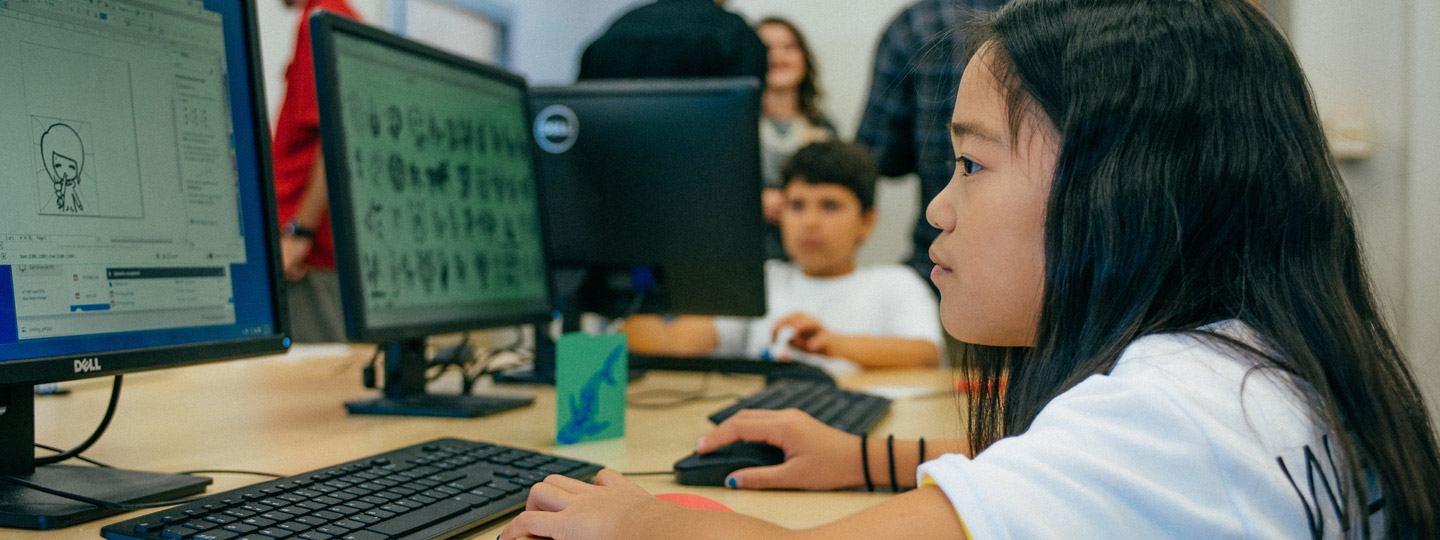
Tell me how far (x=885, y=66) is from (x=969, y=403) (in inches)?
64.4

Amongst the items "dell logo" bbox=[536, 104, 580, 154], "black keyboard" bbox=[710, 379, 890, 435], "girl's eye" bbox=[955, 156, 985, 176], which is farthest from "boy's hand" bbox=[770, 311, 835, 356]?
"girl's eye" bbox=[955, 156, 985, 176]

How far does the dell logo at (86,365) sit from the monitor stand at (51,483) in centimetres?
7

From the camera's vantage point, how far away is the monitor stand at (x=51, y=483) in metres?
0.64

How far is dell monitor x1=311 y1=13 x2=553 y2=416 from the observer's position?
1010mm

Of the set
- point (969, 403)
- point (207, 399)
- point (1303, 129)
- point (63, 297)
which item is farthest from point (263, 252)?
point (1303, 129)

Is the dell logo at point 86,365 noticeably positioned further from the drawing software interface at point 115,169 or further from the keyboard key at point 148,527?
the keyboard key at point 148,527

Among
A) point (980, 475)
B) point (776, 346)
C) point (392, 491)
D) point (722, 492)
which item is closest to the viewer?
point (980, 475)

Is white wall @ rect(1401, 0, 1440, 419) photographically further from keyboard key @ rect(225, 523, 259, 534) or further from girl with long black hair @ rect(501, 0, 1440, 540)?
keyboard key @ rect(225, 523, 259, 534)

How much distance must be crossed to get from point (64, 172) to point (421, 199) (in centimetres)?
47

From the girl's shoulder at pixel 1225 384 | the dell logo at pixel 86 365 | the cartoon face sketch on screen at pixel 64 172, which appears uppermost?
the cartoon face sketch on screen at pixel 64 172

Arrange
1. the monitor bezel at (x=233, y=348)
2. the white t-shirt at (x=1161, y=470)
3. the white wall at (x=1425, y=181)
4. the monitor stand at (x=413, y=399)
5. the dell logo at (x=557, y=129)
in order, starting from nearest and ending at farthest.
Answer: the white t-shirt at (x=1161, y=470), the monitor bezel at (x=233, y=348), the monitor stand at (x=413, y=399), the white wall at (x=1425, y=181), the dell logo at (x=557, y=129)

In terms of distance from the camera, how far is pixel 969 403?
826mm

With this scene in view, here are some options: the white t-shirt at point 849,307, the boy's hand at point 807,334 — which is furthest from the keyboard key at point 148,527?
the white t-shirt at point 849,307

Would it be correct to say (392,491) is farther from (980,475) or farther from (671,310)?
(671,310)
